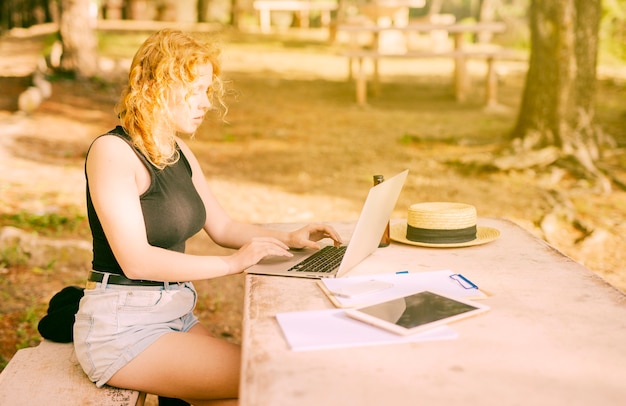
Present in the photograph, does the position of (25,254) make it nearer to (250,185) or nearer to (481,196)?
(250,185)

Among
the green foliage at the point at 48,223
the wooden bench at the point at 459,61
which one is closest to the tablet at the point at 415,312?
the green foliage at the point at 48,223

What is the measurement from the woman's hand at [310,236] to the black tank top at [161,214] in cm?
35

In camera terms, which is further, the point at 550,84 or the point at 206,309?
the point at 550,84

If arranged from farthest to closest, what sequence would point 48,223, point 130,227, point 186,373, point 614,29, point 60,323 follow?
point 614,29
point 48,223
point 60,323
point 130,227
point 186,373

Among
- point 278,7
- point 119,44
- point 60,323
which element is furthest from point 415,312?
point 278,7

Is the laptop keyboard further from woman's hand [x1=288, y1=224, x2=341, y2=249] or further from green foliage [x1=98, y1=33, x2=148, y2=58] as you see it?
green foliage [x1=98, y1=33, x2=148, y2=58]

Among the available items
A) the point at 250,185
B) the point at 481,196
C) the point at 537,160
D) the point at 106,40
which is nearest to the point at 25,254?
the point at 250,185

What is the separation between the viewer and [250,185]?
→ 23.4 ft

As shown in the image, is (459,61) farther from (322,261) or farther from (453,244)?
(322,261)

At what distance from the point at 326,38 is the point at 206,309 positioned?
54.7 ft

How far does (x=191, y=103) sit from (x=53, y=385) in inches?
38.1

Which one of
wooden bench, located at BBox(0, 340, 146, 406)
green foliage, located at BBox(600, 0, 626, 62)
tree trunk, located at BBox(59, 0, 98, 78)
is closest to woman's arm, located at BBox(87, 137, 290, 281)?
wooden bench, located at BBox(0, 340, 146, 406)

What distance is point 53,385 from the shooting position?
7.38ft

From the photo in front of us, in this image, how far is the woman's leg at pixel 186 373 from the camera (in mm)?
2182
